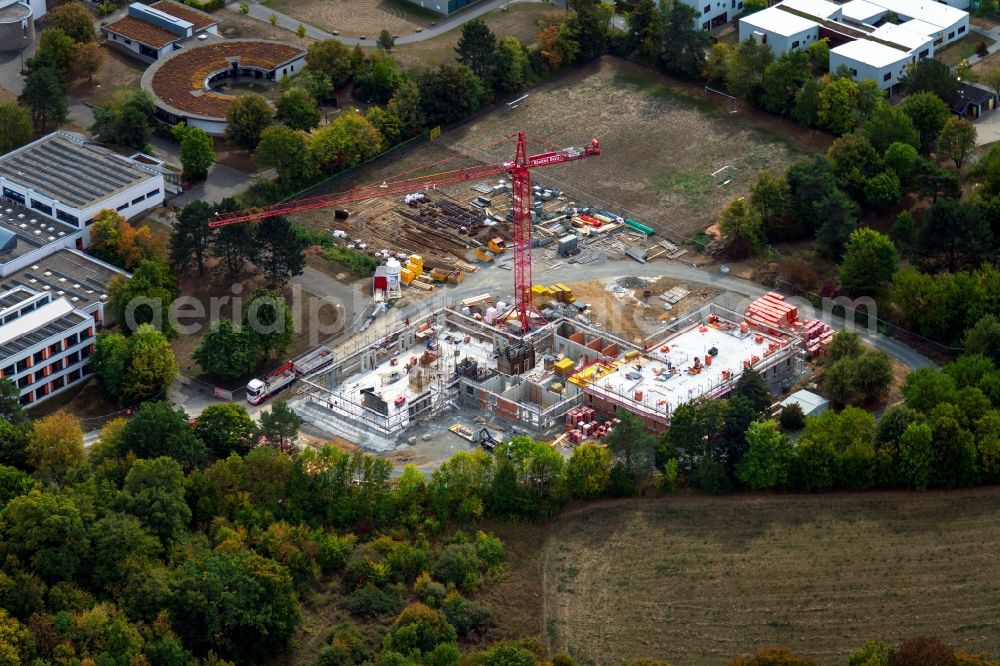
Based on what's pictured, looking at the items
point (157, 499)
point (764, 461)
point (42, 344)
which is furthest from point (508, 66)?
point (157, 499)

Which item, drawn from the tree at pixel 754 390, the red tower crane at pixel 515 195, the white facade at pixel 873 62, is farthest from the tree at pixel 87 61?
the tree at pixel 754 390

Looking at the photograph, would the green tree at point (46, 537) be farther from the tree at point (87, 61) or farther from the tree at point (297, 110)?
the tree at point (87, 61)

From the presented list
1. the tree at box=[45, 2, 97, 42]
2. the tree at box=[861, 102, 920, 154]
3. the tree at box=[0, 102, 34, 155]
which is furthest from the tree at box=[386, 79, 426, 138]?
the tree at box=[861, 102, 920, 154]

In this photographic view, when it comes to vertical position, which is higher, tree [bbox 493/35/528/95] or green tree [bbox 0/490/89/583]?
tree [bbox 493/35/528/95]

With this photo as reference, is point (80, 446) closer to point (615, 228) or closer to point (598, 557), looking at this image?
point (598, 557)

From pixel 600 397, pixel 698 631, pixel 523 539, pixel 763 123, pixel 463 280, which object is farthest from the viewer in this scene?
pixel 763 123

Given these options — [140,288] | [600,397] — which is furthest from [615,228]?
[140,288]

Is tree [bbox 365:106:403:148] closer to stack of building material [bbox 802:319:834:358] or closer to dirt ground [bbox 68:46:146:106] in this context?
dirt ground [bbox 68:46:146:106]
